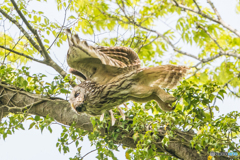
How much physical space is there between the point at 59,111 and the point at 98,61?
0.99 metres

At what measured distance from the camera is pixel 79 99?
37.9 inches

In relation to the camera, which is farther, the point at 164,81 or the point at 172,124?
the point at 172,124

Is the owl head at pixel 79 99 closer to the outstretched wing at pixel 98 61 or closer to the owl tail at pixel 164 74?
the outstretched wing at pixel 98 61

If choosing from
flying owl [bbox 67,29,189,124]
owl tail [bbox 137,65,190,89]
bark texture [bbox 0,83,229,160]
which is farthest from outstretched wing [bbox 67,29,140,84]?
bark texture [bbox 0,83,229,160]

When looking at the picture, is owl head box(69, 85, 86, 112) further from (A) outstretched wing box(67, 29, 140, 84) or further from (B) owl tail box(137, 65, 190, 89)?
(B) owl tail box(137, 65, 190, 89)

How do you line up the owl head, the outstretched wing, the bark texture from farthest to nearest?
the bark texture, the owl head, the outstretched wing

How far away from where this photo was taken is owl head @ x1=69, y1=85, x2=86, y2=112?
959 mm

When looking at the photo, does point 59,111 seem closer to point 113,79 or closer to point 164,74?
point 113,79

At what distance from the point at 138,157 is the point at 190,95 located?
557 millimetres

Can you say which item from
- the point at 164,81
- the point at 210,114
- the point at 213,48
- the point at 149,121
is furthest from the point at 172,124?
the point at 164,81

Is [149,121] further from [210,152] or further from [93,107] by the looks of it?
[93,107]

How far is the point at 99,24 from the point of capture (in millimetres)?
1834

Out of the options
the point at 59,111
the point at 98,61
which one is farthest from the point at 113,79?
the point at 59,111

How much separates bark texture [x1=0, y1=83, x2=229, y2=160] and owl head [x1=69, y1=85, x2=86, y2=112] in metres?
0.79
